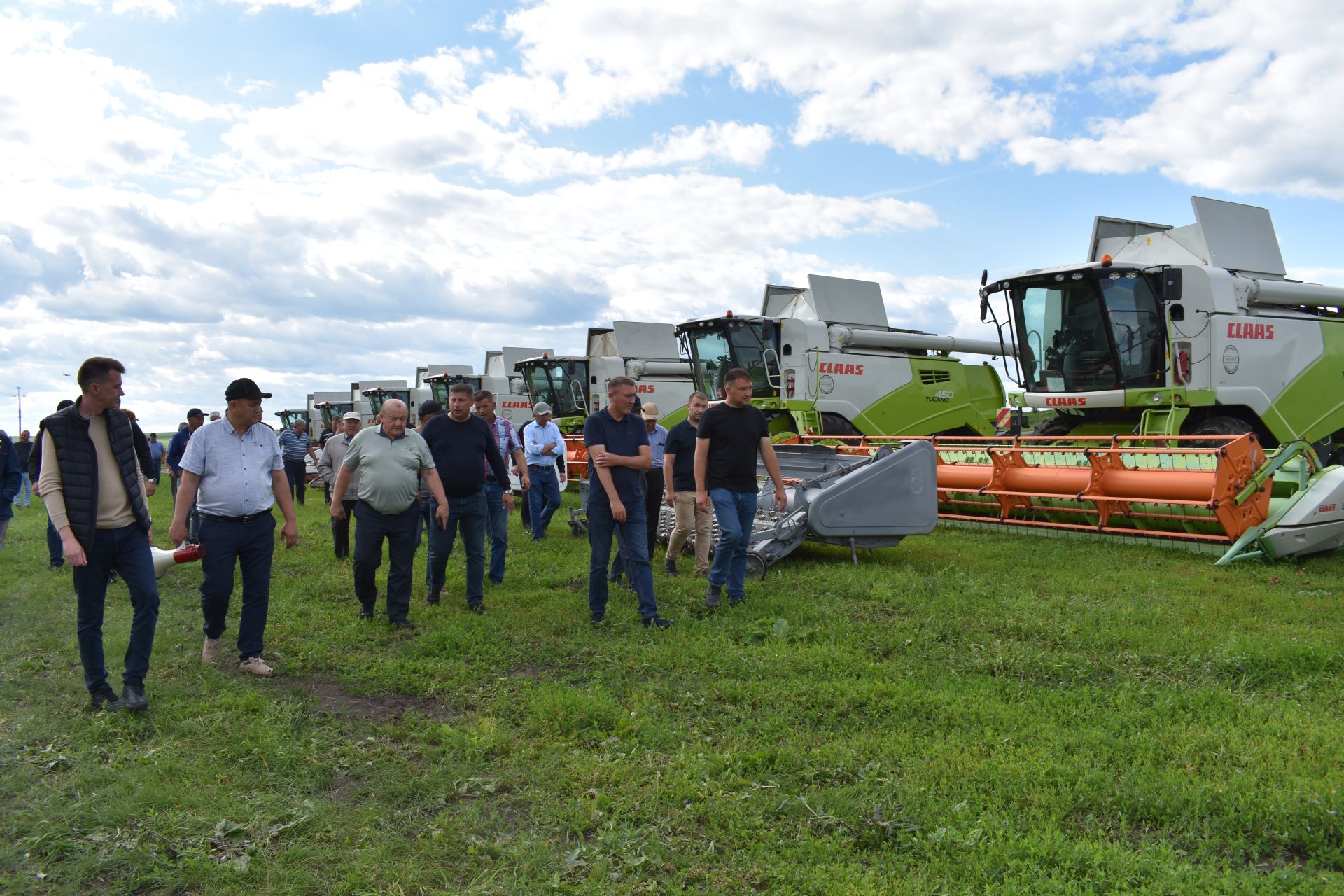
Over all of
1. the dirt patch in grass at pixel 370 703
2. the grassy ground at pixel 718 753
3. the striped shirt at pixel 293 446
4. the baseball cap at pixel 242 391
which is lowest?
the dirt patch in grass at pixel 370 703

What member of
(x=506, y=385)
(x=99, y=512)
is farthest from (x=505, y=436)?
(x=506, y=385)

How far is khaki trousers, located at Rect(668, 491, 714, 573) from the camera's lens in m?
8.45

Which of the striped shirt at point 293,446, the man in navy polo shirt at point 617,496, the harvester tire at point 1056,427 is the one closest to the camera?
the man in navy polo shirt at point 617,496

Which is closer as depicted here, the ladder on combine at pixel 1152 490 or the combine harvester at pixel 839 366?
the ladder on combine at pixel 1152 490

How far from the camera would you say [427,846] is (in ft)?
11.2

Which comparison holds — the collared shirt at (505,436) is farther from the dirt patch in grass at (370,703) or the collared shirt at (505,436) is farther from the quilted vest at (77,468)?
the quilted vest at (77,468)

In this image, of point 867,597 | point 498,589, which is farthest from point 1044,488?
point 498,589

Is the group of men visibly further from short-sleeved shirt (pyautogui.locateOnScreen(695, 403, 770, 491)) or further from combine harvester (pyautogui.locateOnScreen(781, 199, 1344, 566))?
combine harvester (pyautogui.locateOnScreen(781, 199, 1344, 566))

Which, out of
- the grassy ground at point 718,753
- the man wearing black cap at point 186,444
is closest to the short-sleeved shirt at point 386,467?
the grassy ground at point 718,753

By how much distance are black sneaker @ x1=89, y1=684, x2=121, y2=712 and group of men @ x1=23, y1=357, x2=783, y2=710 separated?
0.01 meters

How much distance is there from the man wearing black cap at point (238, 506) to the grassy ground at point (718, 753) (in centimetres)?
40

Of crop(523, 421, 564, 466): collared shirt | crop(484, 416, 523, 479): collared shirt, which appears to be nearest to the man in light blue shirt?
crop(523, 421, 564, 466): collared shirt

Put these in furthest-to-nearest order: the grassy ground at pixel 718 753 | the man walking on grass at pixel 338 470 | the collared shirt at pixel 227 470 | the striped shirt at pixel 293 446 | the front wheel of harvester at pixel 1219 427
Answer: the striped shirt at pixel 293 446 → the front wheel of harvester at pixel 1219 427 → the man walking on grass at pixel 338 470 → the collared shirt at pixel 227 470 → the grassy ground at pixel 718 753

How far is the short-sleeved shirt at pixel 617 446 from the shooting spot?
6.74m
